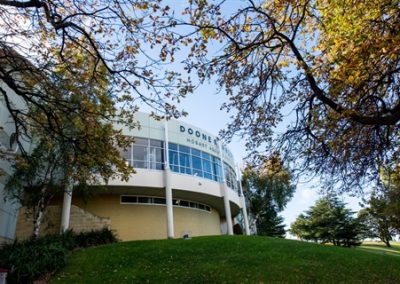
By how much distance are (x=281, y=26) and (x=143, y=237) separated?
20612 mm

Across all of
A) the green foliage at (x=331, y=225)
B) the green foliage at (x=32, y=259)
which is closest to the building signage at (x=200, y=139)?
the green foliage at (x=32, y=259)

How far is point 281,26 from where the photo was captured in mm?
8266

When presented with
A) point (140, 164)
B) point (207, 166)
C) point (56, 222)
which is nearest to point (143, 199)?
point (140, 164)

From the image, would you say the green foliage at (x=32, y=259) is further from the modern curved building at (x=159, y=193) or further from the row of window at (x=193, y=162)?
the row of window at (x=193, y=162)

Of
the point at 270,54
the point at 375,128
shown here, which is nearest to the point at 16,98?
the point at 270,54

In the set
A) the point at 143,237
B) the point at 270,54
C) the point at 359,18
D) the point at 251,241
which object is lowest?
the point at 251,241

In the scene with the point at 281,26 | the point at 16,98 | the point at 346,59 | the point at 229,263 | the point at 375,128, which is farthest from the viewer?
the point at 16,98

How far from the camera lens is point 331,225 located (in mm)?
44625

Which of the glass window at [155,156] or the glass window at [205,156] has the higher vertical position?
the glass window at [205,156]

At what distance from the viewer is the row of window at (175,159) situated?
2550 centimetres

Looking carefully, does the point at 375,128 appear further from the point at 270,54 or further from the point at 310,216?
the point at 310,216

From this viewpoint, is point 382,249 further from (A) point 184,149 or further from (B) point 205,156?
(A) point 184,149

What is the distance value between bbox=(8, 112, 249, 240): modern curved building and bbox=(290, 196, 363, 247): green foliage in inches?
770

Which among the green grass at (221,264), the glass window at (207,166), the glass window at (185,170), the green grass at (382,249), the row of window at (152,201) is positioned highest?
the glass window at (207,166)
